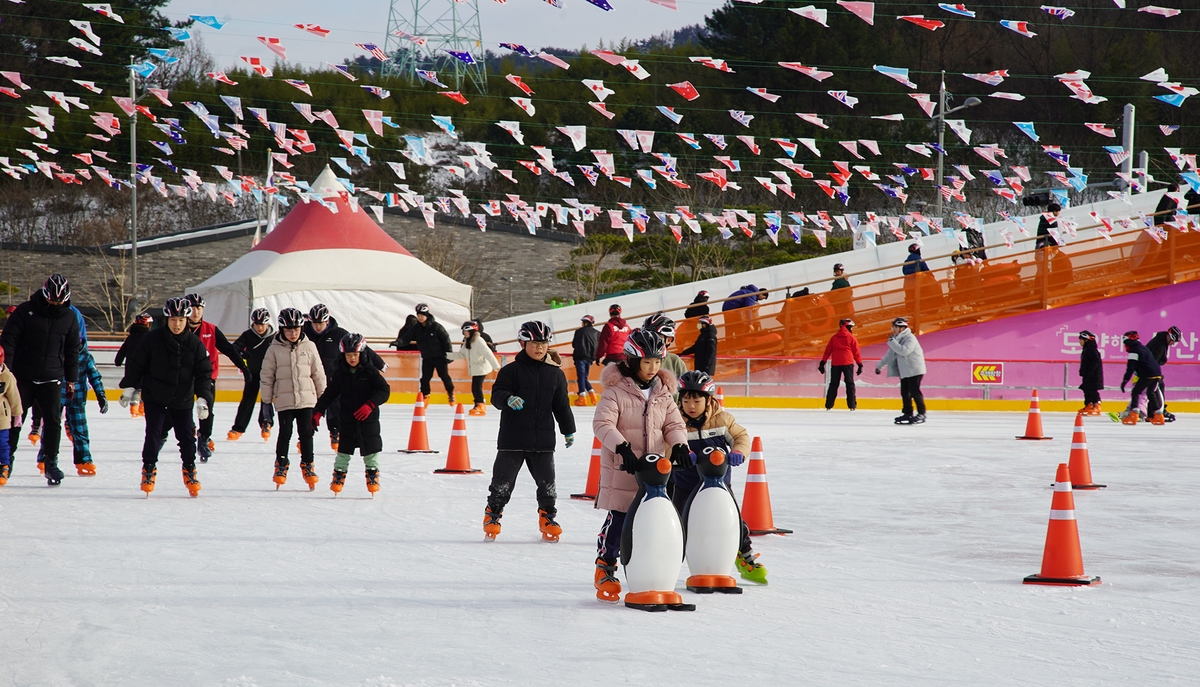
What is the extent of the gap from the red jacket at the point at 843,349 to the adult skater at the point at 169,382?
→ 11.8m

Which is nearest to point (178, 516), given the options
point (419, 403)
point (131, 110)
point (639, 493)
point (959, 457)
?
point (639, 493)

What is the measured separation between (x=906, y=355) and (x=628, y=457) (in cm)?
1263

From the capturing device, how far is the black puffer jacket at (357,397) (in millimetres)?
8633

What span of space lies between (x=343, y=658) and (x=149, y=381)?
497 cm

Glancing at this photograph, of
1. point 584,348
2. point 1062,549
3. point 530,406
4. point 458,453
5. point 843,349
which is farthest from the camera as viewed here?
point 584,348

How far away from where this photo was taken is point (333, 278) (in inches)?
977

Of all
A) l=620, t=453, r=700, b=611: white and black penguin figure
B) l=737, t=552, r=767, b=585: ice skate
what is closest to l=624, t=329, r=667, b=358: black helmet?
l=620, t=453, r=700, b=611: white and black penguin figure

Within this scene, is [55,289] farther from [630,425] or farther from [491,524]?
[630,425]

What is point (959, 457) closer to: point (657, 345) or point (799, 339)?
point (657, 345)

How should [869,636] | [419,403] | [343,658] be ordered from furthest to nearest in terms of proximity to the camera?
[419,403], [869,636], [343,658]

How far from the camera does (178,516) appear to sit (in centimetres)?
773

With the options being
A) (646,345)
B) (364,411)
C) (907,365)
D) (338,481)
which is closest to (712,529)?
(646,345)

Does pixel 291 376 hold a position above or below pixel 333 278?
below

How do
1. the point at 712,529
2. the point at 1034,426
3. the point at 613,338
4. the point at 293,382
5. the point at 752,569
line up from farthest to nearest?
the point at 613,338 < the point at 1034,426 < the point at 293,382 < the point at 752,569 < the point at 712,529
